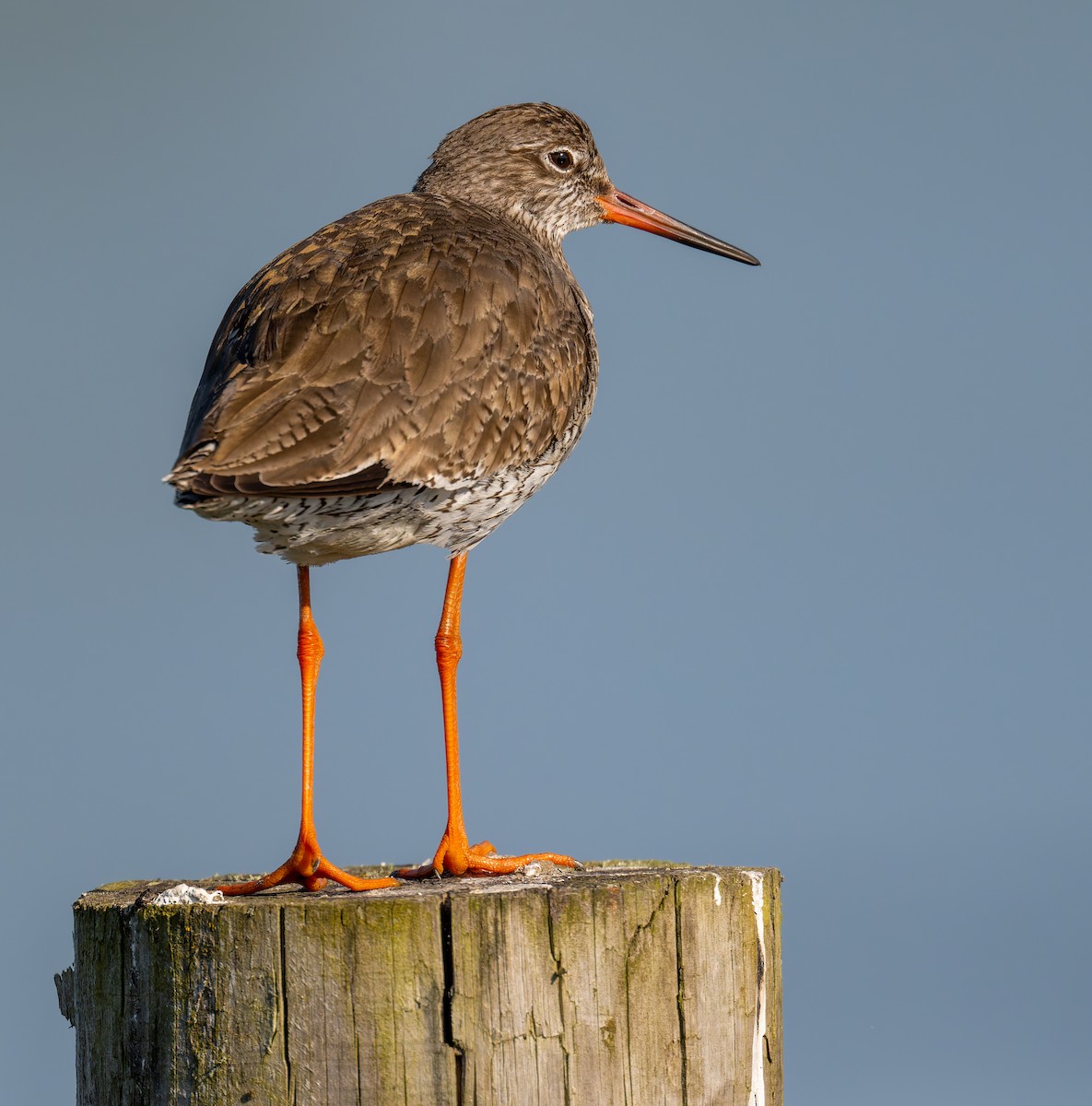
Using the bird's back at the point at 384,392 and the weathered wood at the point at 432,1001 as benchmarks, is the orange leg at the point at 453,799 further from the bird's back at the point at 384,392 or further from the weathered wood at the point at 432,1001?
the weathered wood at the point at 432,1001

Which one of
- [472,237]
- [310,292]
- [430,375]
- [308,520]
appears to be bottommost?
[308,520]

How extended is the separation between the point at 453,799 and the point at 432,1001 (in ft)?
8.32

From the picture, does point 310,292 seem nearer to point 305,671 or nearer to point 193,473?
point 193,473

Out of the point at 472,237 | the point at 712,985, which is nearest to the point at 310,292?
the point at 472,237

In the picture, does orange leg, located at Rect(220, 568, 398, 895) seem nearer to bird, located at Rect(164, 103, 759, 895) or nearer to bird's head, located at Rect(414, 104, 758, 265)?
bird, located at Rect(164, 103, 759, 895)

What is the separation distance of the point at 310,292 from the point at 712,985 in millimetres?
3593

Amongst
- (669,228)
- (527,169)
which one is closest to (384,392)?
(527,169)

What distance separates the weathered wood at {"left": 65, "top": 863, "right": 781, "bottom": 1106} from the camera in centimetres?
438

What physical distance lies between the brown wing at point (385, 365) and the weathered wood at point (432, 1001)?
1838 millimetres

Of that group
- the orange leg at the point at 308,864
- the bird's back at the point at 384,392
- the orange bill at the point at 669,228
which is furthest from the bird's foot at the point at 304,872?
the orange bill at the point at 669,228

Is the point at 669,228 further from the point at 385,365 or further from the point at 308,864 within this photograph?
the point at 308,864

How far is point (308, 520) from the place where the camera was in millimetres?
6043

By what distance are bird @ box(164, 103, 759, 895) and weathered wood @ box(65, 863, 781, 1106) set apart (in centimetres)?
141

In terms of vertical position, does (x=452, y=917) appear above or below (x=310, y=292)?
below
